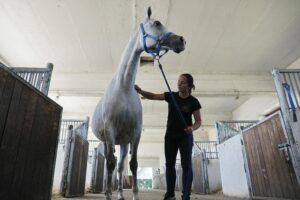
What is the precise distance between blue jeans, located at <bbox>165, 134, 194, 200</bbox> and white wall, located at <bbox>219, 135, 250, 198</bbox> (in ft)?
8.34

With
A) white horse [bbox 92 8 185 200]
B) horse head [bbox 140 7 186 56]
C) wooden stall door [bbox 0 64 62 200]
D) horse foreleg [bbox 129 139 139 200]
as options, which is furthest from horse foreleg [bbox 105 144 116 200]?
horse head [bbox 140 7 186 56]

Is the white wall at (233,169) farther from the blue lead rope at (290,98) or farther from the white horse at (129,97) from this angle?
the white horse at (129,97)

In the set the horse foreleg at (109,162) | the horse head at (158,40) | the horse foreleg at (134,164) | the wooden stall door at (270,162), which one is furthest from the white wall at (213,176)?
the horse head at (158,40)

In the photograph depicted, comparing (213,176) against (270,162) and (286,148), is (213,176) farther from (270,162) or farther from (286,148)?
(286,148)

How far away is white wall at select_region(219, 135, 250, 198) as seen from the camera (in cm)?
417

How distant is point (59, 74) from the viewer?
21.9 ft

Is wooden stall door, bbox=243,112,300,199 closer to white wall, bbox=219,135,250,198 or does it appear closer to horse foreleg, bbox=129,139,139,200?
white wall, bbox=219,135,250,198

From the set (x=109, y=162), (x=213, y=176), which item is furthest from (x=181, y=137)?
(x=213, y=176)

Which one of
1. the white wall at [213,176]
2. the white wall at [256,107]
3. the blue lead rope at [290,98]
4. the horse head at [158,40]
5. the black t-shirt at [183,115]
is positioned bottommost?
the white wall at [213,176]

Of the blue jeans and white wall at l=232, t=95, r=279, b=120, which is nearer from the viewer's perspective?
the blue jeans

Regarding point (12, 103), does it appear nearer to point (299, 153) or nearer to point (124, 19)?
point (299, 153)

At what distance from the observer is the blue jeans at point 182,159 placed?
1.88 meters

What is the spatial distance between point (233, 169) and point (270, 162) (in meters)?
1.69

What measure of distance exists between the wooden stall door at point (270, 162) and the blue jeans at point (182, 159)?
4.54 feet
